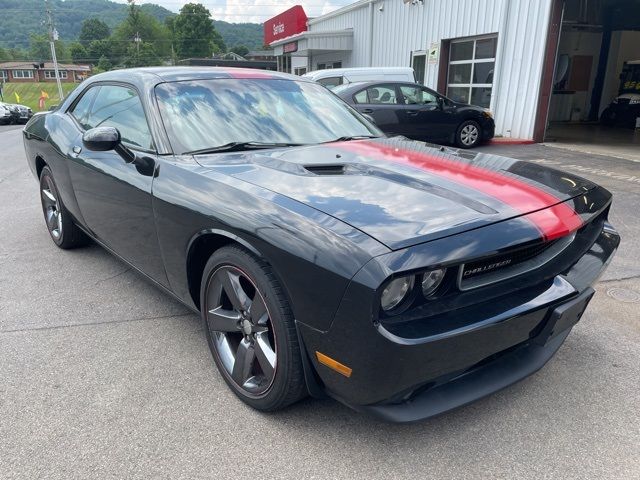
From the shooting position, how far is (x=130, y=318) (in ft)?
10.6

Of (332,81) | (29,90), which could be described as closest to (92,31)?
(29,90)

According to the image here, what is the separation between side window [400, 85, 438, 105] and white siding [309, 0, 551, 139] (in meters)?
2.36

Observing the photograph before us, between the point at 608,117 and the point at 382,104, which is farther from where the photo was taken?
the point at 608,117

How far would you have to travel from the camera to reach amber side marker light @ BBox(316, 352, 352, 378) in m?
1.79

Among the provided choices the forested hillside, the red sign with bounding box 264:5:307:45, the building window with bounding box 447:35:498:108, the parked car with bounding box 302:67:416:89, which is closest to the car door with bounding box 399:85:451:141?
the parked car with bounding box 302:67:416:89

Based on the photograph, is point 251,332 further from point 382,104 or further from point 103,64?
point 103,64

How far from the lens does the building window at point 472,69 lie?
39.7ft

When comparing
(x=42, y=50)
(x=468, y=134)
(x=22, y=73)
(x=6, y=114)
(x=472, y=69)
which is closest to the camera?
(x=468, y=134)

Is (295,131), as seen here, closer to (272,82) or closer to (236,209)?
(272,82)

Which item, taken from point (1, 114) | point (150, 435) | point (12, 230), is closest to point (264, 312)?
point (150, 435)

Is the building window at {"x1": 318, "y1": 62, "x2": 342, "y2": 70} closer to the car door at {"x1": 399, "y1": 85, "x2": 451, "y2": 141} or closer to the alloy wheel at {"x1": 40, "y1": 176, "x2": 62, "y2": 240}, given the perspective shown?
the car door at {"x1": 399, "y1": 85, "x2": 451, "y2": 141}

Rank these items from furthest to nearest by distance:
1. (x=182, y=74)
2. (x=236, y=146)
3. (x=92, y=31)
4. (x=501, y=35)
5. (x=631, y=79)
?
(x=92, y=31)
(x=631, y=79)
(x=501, y=35)
(x=182, y=74)
(x=236, y=146)

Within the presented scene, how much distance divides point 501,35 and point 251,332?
36.5 ft

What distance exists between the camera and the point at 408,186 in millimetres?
2215
